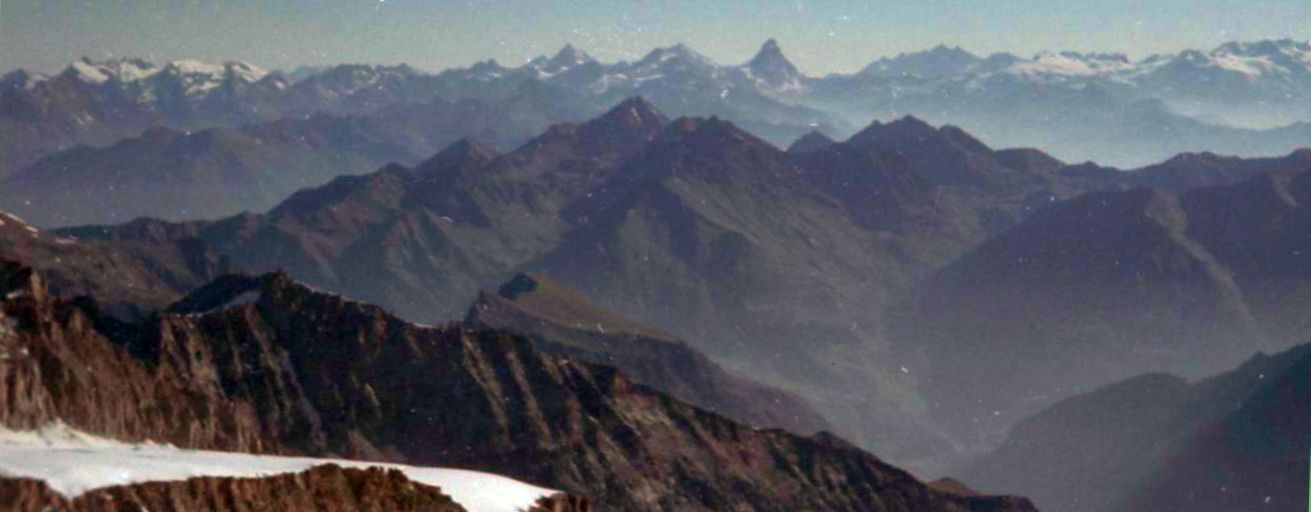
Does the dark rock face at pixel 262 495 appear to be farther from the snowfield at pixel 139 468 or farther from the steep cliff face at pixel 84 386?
the steep cliff face at pixel 84 386

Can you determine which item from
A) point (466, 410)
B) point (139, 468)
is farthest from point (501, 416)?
point (139, 468)

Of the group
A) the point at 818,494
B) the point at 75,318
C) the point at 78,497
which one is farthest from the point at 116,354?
the point at 818,494

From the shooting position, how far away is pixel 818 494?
187 meters

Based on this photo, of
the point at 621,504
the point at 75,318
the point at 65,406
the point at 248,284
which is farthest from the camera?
the point at 248,284

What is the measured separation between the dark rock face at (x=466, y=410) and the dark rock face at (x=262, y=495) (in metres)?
61.9

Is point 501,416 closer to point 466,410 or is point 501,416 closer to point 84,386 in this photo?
point 466,410

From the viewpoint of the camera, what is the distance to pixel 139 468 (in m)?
68.8

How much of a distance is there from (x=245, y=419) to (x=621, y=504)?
44.5 m

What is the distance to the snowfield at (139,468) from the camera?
65.4m

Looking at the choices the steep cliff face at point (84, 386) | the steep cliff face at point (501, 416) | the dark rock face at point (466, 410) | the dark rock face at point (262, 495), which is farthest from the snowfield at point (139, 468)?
the steep cliff face at point (501, 416)

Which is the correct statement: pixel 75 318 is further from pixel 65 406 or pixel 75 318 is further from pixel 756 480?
pixel 756 480

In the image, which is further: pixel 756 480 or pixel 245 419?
pixel 756 480

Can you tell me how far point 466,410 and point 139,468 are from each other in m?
109

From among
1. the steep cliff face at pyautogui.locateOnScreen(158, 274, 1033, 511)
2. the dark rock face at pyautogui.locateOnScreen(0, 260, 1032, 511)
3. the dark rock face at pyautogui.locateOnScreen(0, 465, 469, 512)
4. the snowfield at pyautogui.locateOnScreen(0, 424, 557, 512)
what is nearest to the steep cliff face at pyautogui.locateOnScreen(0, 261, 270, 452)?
the dark rock face at pyautogui.locateOnScreen(0, 260, 1032, 511)
